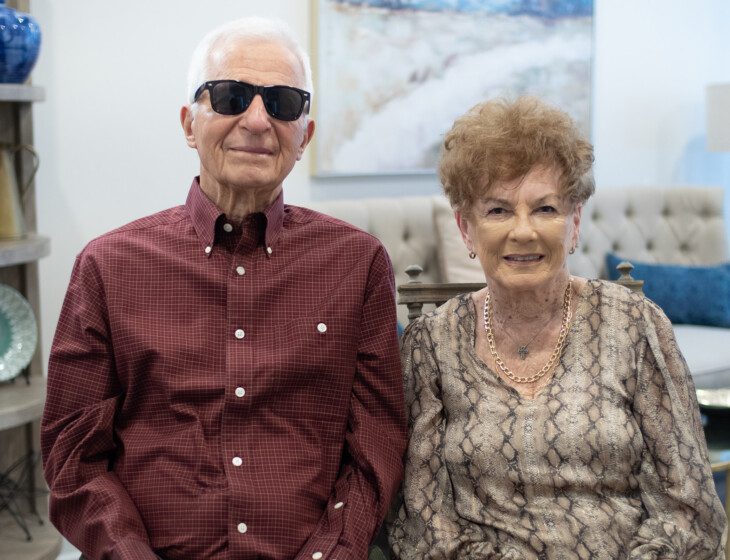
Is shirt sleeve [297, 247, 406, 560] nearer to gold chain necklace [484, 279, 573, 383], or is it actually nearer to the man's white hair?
gold chain necklace [484, 279, 573, 383]

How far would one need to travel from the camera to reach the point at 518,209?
1.71 meters

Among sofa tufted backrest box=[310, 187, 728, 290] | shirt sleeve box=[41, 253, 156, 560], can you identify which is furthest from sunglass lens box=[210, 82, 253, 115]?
sofa tufted backrest box=[310, 187, 728, 290]

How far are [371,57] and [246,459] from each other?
256cm

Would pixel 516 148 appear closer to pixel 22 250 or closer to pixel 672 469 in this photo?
pixel 672 469

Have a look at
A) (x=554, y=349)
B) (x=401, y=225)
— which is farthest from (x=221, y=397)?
(x=401, y=225)

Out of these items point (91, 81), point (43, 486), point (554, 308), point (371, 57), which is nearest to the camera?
point (554, 308)

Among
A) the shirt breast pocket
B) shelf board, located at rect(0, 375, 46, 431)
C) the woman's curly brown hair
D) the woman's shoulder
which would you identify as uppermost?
the woman's curly brown hair

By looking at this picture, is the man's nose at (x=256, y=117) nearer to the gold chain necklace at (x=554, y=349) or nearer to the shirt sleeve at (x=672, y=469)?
the gold chain necklace at (x=554, y=349)

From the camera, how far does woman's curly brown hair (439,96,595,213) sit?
1.70m

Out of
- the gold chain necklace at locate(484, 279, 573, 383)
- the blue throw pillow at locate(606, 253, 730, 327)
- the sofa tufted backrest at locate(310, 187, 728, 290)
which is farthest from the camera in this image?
the sofa tufted backrest at locate(310, 187, 728, 290)

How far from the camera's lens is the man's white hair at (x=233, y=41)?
1.73 metres

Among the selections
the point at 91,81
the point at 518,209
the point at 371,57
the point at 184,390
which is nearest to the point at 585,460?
the point at 518,209

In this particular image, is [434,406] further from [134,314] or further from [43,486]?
[43,486]

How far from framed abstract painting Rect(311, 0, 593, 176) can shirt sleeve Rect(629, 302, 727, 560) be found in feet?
6.71
